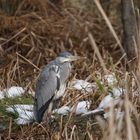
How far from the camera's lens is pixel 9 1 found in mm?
8500

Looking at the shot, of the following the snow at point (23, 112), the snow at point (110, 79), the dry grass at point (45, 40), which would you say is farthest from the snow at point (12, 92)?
the snow at point (110, 79)

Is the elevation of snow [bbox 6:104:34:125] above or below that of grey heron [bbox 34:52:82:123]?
below

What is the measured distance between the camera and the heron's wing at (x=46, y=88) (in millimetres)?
4840

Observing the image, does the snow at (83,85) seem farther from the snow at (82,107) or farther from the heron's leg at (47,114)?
the heron's leg at (47,114)

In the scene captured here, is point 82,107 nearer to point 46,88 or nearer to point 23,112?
point 46,88

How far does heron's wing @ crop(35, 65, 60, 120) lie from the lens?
15.9 feet

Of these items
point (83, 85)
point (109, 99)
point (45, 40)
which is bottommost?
point (109, 99)

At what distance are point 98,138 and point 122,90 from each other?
68cm

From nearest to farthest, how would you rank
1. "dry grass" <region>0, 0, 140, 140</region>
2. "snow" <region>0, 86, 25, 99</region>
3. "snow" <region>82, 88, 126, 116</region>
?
"snow" <region>82, 88, 126, 116</region> < "snow" <region>0, 86, 25, 99</region> < "dry grass" <region>0, 0, 140, 140</region>

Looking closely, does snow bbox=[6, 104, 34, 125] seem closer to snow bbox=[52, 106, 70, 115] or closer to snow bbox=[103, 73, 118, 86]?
snow bbox=[52, 106, 70, 115]

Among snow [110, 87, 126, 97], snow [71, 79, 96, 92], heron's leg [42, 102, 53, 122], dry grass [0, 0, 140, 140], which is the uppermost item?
dry grass [0, 0, 140, 140]

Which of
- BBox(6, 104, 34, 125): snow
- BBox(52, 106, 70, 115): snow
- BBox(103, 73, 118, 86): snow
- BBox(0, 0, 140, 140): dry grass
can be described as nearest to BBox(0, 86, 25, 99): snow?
BBox(0, 0, 140, 140): dry grass

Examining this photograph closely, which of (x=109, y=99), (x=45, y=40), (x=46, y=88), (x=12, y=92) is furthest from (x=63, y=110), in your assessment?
(x=45, y=40)

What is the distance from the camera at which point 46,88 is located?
15.9 ft
